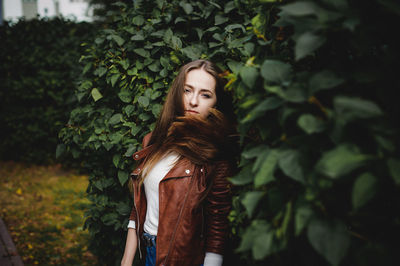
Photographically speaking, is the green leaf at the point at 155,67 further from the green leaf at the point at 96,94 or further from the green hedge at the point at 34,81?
the green hedge at the point at 34,81

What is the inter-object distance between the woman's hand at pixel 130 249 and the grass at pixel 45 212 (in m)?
0.88

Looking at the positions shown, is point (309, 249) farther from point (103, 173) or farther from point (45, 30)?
point (45, 30)

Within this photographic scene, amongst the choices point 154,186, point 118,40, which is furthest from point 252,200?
point 118,40

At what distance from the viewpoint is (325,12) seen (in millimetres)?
784

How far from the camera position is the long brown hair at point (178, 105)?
6.20ft

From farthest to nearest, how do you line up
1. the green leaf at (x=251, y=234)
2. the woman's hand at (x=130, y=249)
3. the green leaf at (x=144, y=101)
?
the green leaf at (x=144, y=101), the woman's hand at (x=130, y=249), the green leaf at (x=251, y=234)

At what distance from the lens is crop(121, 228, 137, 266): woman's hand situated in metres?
2.00

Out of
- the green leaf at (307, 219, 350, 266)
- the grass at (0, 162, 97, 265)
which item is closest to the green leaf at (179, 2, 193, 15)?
the green leaf at (307, 219, 350, 266)

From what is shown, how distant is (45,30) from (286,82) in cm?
778

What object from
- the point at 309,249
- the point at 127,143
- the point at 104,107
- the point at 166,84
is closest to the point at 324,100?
the point at 309,249

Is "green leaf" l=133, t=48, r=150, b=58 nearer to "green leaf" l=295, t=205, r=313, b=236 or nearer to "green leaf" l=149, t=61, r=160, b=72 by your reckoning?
"green leaf" l=149, t=61, r=160, b=72

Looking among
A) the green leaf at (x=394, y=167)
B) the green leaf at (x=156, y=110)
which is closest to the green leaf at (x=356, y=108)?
the green leaf at (x=394, y=167)

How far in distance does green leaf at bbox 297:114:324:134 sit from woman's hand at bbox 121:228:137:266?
167 centimetres

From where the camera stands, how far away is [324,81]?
822mm
